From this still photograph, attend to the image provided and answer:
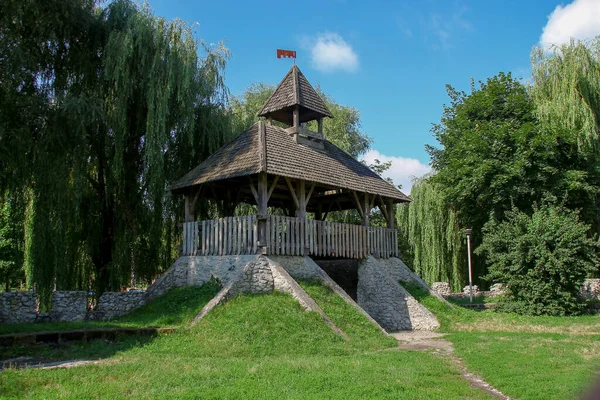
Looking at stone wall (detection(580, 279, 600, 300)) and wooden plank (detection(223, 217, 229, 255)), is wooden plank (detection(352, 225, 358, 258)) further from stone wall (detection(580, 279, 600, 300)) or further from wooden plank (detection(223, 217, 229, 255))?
stone wall (detection(580, 279, 600, 300))

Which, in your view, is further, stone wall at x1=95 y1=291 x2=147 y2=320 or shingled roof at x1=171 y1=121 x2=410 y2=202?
shingled roof at x1=171 y1=121 x2=410 y2=202

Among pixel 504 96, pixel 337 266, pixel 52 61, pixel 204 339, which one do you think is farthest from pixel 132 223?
pixel 504 96

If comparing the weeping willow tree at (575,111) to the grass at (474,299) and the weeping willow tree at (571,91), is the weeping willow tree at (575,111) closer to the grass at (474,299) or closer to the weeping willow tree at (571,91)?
the weeping willow tree at (571,91)

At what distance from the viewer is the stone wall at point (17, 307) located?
11766 millimetres

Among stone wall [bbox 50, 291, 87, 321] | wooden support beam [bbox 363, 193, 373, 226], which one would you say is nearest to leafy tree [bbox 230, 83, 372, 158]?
wooden support beam [bbox 363, 193, 373, 226]

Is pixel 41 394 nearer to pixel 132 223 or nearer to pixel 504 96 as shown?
pixel 132 223

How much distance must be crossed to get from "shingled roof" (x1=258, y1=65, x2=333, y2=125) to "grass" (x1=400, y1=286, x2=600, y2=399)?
7.09 m

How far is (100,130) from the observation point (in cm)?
1394

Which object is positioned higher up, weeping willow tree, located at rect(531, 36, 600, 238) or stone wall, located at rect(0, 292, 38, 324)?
weeping willow tree, located at rect(531, 36, 600, 238)

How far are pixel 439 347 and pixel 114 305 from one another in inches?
342

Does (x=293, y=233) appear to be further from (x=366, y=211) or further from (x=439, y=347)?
(x=439, y=347)

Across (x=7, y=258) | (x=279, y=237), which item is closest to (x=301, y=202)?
(x=279, y=237)

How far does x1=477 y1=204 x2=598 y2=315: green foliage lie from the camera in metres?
16.1

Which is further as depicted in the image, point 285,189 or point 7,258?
point 7,258
